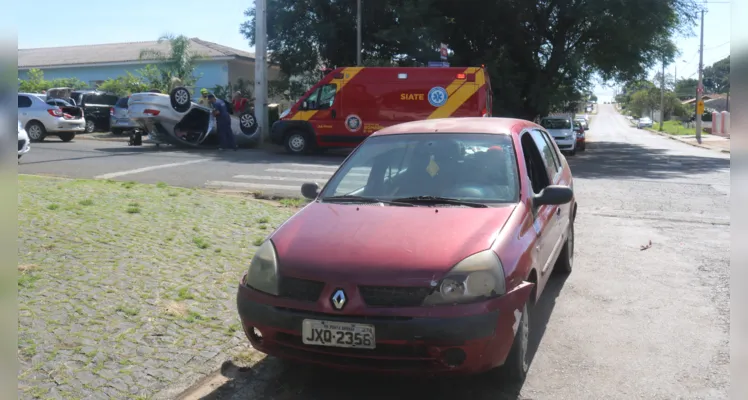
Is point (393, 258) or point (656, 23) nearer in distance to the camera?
point (393, 258)

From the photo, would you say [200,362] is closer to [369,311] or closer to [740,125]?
[369,311]

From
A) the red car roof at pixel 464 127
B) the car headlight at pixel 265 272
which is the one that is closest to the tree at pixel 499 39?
the red car roof at pixel 464 127

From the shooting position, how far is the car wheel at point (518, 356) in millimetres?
4051

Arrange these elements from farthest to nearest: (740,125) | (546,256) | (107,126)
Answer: (107,126), (546,256), (740,125)

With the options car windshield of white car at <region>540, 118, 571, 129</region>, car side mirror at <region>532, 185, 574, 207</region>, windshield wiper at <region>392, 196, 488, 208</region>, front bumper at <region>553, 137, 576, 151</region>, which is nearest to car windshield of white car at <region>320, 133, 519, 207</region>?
windshield wiper at <region>392, 196, 488, 208</region>

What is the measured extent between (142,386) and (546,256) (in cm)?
301

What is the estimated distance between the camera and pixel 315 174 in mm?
14445

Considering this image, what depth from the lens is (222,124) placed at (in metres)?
19.9

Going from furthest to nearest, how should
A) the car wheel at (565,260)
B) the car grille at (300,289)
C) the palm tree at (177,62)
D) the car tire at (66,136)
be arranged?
1. the palm tree at (177,62)
2. the car tire at (66,136)
3. the car wheel at (565,260)
4. the car grille at (300,289)

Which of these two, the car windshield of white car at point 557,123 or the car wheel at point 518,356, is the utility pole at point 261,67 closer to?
the car windshield of white car at point 557,123

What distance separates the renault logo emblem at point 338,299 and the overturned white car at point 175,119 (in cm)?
1671

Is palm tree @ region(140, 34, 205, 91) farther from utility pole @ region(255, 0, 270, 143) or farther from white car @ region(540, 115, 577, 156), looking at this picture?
white car @ region(540, 115, 577, 156)

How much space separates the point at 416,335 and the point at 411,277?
32cm

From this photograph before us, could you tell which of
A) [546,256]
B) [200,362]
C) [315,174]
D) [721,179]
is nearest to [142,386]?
[200,362]
